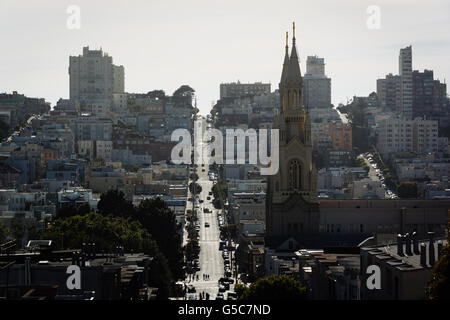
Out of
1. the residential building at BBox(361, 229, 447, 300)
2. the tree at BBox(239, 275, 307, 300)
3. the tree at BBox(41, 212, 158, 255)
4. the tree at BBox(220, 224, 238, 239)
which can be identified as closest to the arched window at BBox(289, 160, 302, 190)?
the tree at BBox(41, 212, 158, 255)

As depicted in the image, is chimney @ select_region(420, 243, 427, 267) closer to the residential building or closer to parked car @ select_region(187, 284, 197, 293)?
the residential building

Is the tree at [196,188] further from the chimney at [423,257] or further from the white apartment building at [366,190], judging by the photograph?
the chimney at [423,257]

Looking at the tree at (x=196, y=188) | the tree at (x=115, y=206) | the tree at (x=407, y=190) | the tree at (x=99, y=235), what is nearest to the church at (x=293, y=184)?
the tree at (x=99, y=235)

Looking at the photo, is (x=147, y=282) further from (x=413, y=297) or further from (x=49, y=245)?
(x=413, y=297)

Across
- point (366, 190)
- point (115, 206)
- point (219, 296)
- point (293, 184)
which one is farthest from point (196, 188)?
point (219, 296)

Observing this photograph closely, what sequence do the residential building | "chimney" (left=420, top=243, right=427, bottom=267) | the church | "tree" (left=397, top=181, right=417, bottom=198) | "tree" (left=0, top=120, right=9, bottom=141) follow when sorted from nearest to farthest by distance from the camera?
1. the residential building
2. "chimney" (left=420, top=243, right=427, bottom=267)
3. the church
4. "tree" (left=397, top=181, right=417, bottom=198)
5. "tree" (left=0, top=120, right=9, bottom=141)

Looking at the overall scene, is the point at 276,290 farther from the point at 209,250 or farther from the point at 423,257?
the point at 209,250
